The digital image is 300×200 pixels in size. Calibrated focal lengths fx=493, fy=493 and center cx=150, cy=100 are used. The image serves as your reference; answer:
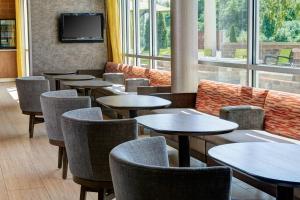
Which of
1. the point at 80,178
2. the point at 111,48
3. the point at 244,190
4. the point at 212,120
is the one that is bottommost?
the point at 244,190

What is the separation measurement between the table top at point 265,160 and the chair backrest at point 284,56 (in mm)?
2895

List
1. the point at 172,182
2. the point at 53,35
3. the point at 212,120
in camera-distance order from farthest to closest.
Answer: the point at 53,35
the point at 212,120
the point at 172,182

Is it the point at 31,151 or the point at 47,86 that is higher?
the point at 47,86

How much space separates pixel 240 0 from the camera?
6.80m

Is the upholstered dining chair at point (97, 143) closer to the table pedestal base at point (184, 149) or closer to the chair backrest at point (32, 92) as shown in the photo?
the table pedestal base at point (184, 149)

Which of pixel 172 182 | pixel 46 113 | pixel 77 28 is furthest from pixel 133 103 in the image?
pixel 77 28

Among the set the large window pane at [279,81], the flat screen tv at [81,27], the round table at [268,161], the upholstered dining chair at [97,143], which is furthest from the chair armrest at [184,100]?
the flat screen tv at [81,27]

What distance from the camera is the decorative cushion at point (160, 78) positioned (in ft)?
28.5

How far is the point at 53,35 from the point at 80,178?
8743mm

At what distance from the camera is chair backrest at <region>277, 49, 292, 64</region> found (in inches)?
230

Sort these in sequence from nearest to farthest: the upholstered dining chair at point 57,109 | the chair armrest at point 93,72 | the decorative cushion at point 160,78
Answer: the upholstered dining chair at point 57,109
the decorative cushion at point 160,78
the chair armrest at point 93,72

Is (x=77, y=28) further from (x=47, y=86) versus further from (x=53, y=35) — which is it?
(x=47, y=86)

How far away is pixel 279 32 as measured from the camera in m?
6.01

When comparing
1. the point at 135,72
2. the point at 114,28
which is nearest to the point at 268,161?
the point at 135,72
